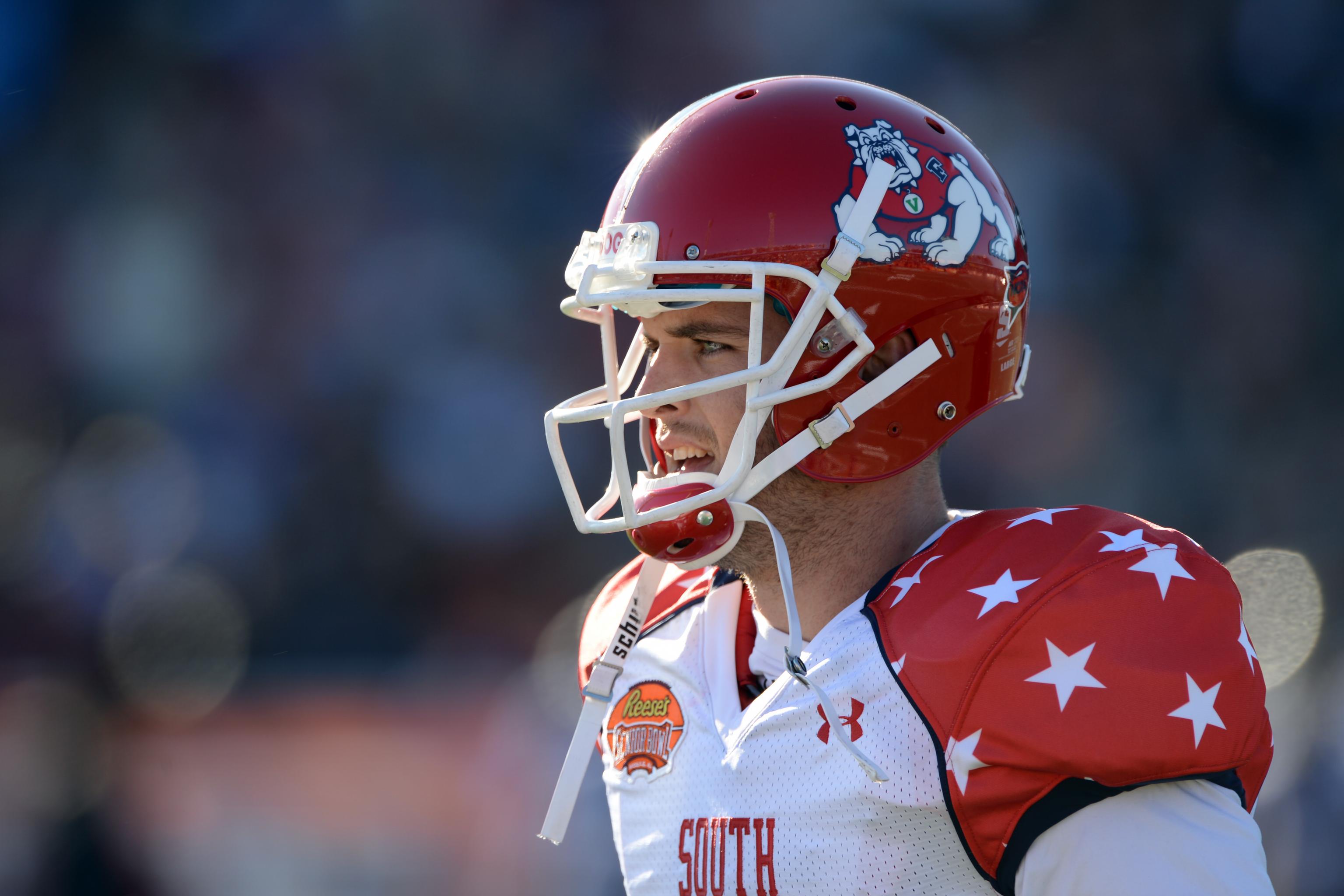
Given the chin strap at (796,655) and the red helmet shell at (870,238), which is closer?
the chin strap at (796,655)

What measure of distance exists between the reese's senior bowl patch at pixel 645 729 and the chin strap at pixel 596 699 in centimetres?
2

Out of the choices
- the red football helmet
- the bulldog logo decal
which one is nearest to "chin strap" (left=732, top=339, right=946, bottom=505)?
the red football helmet

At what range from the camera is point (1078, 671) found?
1.04 metres

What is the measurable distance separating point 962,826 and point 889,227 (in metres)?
0.66

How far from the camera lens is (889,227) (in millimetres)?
1319

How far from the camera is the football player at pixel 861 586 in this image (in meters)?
1.01

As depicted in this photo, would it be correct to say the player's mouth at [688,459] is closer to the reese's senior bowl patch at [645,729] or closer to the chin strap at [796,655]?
the chin strap at [796,655]

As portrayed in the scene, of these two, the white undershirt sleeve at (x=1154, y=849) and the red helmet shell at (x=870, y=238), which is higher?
the red helmet shell at (x=870, y=238)

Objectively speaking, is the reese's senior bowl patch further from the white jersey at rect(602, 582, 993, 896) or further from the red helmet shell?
the red helmet shell

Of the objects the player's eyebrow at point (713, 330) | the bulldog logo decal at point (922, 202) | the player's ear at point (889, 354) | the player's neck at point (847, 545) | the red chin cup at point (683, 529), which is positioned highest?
the bulldog logo decal at point (922, 202)

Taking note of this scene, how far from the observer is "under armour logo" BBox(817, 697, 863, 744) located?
1.14 meters

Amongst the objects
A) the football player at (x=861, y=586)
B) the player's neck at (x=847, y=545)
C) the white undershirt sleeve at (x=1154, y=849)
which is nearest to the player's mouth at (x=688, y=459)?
the football player at (x=861, y=586)

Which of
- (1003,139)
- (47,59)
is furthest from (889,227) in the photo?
(47,59)

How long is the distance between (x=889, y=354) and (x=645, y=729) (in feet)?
1.78
